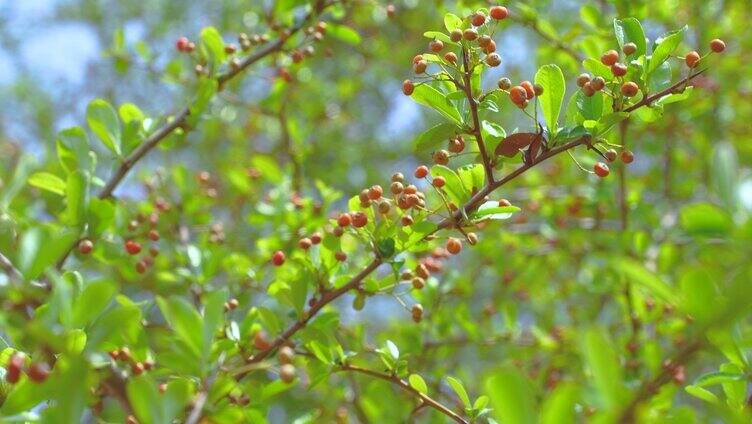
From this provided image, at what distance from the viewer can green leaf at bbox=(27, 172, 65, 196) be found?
1820 millimetres

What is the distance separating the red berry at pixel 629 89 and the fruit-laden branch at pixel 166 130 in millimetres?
1061

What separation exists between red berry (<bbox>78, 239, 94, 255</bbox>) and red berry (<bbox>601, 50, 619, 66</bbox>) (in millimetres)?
1127

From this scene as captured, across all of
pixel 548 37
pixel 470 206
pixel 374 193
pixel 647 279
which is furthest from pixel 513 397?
pixel 548 37

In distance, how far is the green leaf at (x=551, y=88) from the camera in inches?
55.0

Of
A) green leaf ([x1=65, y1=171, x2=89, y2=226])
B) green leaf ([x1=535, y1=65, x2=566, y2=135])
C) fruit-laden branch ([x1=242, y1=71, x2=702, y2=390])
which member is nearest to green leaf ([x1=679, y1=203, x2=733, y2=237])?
fruit-laden branch ([x1=242, y1=71, x2=702, y2=390])

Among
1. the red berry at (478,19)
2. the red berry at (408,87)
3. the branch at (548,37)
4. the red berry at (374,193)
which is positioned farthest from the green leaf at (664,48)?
the branch at (548,37)

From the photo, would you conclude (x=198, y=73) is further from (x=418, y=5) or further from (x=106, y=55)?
(x=418, y=5)

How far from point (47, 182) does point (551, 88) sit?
120 centimetres

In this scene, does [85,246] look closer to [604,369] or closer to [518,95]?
[518,95]

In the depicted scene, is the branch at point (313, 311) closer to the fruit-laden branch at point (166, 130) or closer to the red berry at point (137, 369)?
the red berry at point (137, 369)

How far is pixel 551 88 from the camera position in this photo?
141 centimetres

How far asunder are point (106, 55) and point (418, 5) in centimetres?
229

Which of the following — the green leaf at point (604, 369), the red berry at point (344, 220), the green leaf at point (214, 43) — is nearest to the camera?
the green leaf at point (604, 369)

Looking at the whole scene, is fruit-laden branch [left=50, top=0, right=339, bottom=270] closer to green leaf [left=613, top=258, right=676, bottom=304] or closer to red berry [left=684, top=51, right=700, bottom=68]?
red berry [left=684, top=51, right=700, bottom=68]
